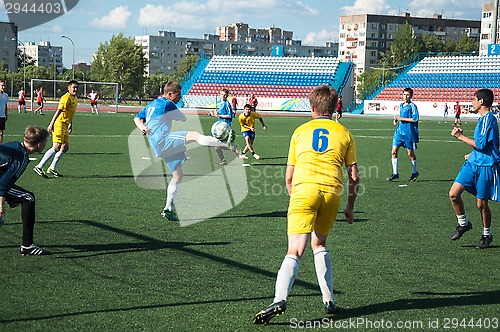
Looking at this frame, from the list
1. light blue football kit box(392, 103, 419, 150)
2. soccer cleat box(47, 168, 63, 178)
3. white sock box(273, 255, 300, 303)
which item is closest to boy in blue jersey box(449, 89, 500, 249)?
white sock box(273, 255, 300, 303)

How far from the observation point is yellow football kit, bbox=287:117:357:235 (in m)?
4.87

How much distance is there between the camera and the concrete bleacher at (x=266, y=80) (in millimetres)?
64938

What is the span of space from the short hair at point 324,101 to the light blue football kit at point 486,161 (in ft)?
10.4

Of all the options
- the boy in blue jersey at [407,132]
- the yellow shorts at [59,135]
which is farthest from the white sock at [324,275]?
the yellow shorts at [59,135]

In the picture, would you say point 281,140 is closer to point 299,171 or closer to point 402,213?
point 402,213

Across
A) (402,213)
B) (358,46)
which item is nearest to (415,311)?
(402,213)

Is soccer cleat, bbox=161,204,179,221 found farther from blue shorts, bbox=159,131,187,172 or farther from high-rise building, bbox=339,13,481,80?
high-rise building, bbox=339,13,481,80

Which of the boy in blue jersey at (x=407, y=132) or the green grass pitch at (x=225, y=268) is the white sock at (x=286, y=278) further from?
the boy in blue jersey at (x=407, y=132)

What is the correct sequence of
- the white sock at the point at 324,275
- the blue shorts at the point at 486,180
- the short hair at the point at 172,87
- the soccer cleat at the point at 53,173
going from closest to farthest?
the white sock at the point at 324,275, the blue shorts at the point at 486,180, the short hair at the point at 172,87, the soccer cleat at the point at 53,173

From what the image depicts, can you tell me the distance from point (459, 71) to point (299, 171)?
207 feet

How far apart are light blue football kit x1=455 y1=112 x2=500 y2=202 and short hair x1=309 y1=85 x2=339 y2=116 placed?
3.16m

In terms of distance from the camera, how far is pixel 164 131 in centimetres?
909

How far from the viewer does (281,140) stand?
26141mm

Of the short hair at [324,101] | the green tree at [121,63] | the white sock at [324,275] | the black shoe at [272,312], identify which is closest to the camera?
the black shoe at [272,312]
